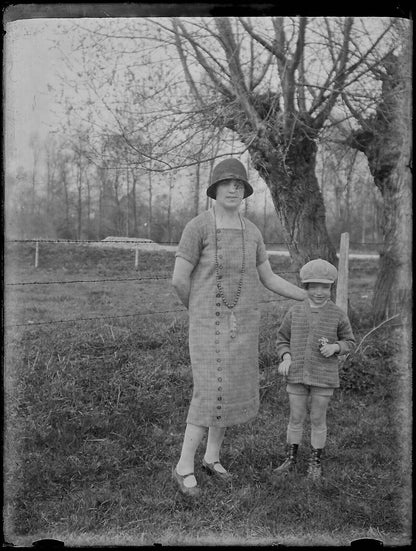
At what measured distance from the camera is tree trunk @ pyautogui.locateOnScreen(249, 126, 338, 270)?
4645mm

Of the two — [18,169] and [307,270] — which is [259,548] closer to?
[307,270]

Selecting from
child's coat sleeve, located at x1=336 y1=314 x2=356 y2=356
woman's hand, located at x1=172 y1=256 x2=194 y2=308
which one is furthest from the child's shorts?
A: woman's hand, located at x1=172 y1=256 x2=194 y2=308

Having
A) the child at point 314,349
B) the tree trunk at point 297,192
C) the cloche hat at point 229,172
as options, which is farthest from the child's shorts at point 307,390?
the tree trunk at point 297,192

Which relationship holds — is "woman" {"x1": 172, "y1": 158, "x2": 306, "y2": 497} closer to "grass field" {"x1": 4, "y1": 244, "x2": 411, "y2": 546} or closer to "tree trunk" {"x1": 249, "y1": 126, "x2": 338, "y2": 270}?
"grass field" {"x1": 4, "y1": 244, "x2": 411, "y2": 546}

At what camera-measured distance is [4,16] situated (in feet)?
9.88

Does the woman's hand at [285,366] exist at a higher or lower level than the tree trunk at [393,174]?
lower

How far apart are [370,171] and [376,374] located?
2.04 metres

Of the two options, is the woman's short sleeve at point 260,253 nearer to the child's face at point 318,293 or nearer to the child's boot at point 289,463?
the child's face at point 318,293

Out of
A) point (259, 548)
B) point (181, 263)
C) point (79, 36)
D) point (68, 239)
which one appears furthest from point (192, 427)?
point (79, 36)

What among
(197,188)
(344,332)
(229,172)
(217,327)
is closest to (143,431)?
(217,327)

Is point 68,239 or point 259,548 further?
point 68,239

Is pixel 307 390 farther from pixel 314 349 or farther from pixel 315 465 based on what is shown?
pixel 315 465

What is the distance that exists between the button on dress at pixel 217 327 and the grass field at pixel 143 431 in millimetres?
551

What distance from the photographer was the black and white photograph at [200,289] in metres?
3.13
